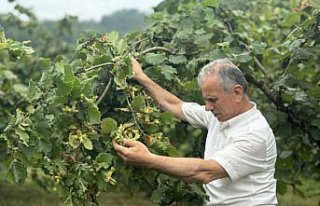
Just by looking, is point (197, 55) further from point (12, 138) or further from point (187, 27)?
point (12, 138)

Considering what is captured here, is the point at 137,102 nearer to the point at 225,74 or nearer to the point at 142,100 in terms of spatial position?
the point at 142,100

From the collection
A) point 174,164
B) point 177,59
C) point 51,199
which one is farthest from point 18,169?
point 51,199

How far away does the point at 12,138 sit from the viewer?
4.00m

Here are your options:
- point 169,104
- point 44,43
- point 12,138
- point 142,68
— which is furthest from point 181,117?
point 44,43

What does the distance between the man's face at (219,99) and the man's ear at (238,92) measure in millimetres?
15

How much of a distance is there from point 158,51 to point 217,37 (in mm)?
806

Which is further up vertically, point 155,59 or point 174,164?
point 155,59

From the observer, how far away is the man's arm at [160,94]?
180 inches

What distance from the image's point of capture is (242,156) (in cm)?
388

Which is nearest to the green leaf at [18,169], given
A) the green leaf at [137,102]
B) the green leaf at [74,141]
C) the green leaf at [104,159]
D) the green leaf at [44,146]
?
the green leaf at [44,146]

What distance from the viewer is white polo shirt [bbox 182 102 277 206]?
3887 millimetres

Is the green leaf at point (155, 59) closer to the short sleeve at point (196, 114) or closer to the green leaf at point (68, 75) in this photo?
the short sleeve at point (196, 114)

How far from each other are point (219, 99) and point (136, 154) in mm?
580

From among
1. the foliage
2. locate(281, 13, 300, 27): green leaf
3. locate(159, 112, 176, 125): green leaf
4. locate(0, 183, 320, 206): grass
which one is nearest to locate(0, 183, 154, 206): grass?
locate(0, 183, 320, 206): grass
